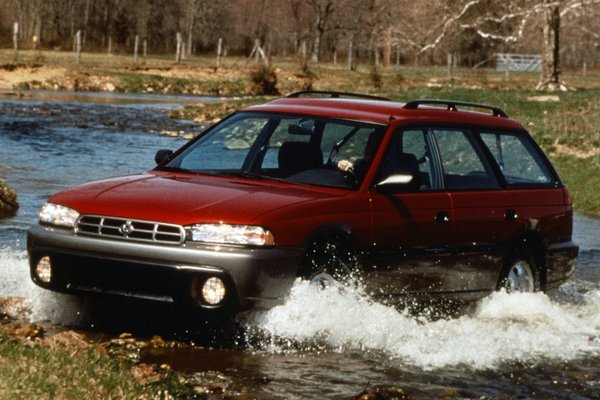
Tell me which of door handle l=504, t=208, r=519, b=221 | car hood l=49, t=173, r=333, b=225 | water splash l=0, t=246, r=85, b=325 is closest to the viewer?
car hood l=49, t=173, r=333, b=225

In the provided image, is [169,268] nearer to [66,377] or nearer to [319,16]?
[66,377]

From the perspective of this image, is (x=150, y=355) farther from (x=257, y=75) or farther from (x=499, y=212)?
(x=257, y=75)

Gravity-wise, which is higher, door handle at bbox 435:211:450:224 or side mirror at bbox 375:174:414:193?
side mirror at bbox 375:174:414:193

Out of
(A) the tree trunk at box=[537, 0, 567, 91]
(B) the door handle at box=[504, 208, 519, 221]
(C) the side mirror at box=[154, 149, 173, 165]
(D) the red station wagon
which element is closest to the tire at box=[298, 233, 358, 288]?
(D) the red station wagon

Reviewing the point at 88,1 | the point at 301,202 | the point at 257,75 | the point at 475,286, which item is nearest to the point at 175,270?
the point at 301,202

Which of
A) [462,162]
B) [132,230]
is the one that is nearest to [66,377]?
[132,230]

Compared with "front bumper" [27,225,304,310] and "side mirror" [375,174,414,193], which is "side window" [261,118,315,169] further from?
"front bumper" [27,225,304,310]

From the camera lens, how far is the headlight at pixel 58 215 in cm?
862

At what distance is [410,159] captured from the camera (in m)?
9.95

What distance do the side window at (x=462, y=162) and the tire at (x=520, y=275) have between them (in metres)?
0.62

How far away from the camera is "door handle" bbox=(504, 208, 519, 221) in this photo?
10575mm

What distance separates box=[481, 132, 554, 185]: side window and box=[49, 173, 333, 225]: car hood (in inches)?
90.0

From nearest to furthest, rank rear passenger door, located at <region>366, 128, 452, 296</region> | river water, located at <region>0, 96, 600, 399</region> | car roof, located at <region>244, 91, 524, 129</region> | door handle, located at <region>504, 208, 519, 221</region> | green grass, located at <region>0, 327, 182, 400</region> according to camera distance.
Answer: green grass, located at <region>0, 327, 182, 400</region>, river water, located at <region>0, 96, 600, 399</region>, rear passenger door, located at <region>366, 128, 452, 296</region>, car roof, located at <region>244, 91, 524, 129</region>, door handle, located at <region>504, 208, 519, 221</region>

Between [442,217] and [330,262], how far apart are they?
1.32 meters
